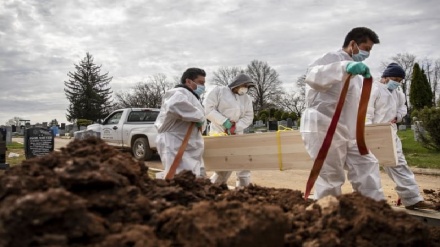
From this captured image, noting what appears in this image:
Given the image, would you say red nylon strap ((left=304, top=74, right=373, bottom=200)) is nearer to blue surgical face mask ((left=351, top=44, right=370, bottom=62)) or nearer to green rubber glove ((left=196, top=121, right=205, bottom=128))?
blue surgical face mask ((left=351, top=44, right=370, bottom=62))

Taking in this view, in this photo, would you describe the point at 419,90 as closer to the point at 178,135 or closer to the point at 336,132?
the point at 178,135

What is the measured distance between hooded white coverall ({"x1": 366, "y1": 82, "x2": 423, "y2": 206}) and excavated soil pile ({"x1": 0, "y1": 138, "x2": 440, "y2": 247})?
360 cm

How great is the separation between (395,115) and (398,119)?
0.35 metres

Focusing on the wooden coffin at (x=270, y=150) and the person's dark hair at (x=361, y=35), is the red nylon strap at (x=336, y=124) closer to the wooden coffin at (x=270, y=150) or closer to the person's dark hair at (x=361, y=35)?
the wooden coffin at (x=270, y=150)

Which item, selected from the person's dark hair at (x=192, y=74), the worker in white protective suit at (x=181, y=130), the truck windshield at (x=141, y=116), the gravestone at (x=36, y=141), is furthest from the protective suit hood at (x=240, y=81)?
the truck windshield at (x=141, y=116)

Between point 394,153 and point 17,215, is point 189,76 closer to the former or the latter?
point 394,153

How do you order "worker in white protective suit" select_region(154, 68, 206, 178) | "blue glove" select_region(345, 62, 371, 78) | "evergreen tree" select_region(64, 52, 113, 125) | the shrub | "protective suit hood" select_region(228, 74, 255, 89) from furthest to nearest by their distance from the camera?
"evergreen tree" select_region(64, 52, 113, 125), the shrub, "protective suit hood" select_region(228, 74, 255, 89), "worker in white protective suit" select_region(154, 68, 206, 178), "blue glove" select_region(345, 62, 371, 78)

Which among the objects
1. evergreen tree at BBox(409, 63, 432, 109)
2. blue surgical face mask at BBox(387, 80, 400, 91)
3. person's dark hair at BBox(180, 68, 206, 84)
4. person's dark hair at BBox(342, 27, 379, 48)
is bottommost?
blue surgical face mask at BBox(387, 80, 400, 91)

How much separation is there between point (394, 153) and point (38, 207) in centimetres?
384

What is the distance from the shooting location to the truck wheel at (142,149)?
14906 mm

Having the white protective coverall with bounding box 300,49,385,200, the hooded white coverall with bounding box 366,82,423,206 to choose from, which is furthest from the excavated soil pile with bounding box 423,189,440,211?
the white protective coverall with bounding box 300,49,385,200

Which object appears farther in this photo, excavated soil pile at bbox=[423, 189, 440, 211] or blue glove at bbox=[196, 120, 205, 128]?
blue glove at bbox=[196, 120, 205, 128]

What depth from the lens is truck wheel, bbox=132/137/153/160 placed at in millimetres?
14906

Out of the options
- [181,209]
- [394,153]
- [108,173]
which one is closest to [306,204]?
A: [181,209]
